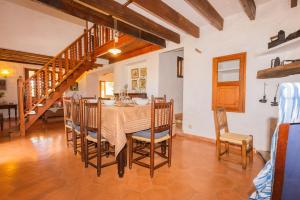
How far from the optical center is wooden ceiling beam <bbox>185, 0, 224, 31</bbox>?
260 cm

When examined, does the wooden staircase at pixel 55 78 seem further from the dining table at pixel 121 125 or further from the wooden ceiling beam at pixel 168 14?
the dining table at pixel 121 125

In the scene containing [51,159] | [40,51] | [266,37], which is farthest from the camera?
[40,51]

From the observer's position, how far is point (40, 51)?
6.07 m

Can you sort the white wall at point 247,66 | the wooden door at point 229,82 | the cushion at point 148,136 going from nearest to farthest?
the cushion at point 148,136
the white wall at point 247,66
the wooden door at point 229,82

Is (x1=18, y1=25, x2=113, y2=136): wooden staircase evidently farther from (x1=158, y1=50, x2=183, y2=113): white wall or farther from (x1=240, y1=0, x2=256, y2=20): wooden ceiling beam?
(x1=240, y1=0, x2=256, y2=20): wooden ceiling beam

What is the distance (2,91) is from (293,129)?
886 centimetres

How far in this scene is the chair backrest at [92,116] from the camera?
209 cm

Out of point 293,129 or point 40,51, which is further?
point 40,51

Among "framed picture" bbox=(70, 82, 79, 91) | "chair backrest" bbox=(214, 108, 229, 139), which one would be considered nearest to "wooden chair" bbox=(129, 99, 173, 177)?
"chair backrest" bbox=(214, 108, 229, 139)

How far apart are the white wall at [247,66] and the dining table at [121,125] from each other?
2.06m

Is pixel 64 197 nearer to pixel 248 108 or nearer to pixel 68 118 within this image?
pixel 68 118

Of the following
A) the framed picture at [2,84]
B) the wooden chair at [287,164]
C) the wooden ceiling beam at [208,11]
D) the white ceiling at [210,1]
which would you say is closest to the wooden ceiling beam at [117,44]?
the white ceiling at [210,1]

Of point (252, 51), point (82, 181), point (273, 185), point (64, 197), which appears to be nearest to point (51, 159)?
point (82, 181)

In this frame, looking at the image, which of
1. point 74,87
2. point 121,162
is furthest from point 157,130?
point 74,87
